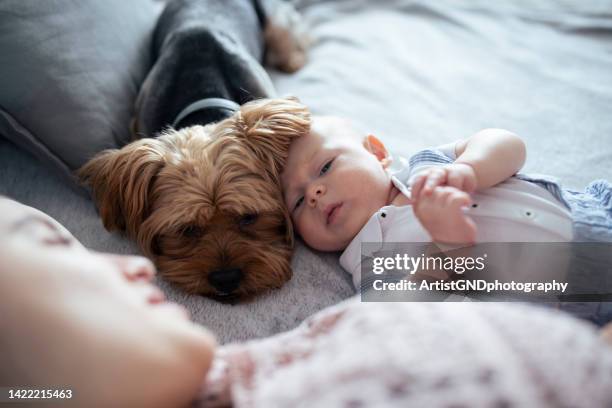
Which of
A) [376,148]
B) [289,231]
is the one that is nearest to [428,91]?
[376,148]

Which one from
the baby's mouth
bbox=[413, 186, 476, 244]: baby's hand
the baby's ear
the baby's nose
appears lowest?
the baby's mouth

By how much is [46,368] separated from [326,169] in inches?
34.0

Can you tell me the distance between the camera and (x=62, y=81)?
60.4 inches

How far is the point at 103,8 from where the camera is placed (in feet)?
5.73

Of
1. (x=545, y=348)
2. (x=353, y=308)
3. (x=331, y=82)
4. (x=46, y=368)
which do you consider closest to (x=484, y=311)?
(x=545, y=348)

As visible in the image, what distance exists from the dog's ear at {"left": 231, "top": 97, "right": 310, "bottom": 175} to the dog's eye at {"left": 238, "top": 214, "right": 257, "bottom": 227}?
15 centimetres

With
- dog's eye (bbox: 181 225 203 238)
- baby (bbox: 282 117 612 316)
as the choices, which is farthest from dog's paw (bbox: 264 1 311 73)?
dog's eye (bbox: 181 225 203 238)

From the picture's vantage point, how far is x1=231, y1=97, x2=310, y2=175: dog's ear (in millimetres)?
1409

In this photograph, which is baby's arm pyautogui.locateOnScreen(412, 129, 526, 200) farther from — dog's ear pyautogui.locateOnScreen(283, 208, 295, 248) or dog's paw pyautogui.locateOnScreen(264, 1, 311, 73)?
dog's paw pyautogui.locateOnScreen(264, 1, 311, 73)

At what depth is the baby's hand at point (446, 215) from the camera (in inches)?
39.8

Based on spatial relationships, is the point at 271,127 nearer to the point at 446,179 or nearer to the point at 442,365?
the point at 446,179

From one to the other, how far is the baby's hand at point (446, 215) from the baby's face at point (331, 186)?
27 cm

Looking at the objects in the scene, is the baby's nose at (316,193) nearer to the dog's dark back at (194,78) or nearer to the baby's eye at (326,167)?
the baby's eye at (326,167)

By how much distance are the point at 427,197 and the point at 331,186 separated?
0.34 m
